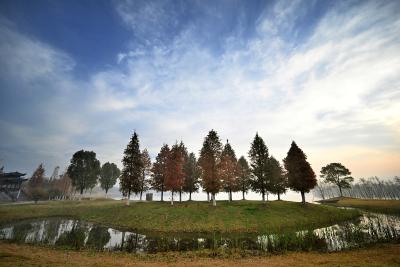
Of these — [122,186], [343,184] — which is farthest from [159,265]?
[343,184]

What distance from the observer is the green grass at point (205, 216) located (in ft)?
114

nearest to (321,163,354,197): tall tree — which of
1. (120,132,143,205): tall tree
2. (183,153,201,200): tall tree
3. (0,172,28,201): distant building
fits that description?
(183,153,201,200): tall tree

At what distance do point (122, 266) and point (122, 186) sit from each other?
3935 cm

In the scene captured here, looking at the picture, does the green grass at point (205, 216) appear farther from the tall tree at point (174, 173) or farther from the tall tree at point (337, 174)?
the tall tree at point (337, 174)

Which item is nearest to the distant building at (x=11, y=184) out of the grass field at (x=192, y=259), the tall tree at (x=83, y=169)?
the tall tree at (x=83, y=169)

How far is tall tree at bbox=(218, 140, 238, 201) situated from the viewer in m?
52.5

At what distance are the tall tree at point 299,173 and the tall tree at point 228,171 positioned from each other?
579 inches

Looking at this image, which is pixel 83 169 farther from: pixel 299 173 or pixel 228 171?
pixel 299 173

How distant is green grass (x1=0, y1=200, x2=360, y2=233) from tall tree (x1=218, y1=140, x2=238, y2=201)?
10.7 metres

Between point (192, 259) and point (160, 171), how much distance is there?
42402mm

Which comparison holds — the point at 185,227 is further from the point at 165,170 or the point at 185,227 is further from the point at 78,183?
the point at 78,183

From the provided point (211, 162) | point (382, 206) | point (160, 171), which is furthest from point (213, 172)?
point (382, 206)

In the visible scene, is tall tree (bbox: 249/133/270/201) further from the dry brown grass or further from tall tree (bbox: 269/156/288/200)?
the dry brown grass

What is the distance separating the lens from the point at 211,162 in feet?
167
